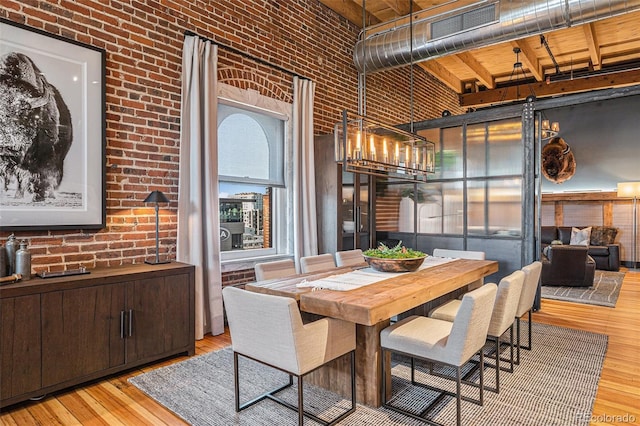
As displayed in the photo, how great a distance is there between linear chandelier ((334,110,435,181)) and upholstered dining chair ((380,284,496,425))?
1215 mm

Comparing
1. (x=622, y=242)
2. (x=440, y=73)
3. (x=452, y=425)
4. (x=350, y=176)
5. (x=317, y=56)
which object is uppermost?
(x=440, y=73)

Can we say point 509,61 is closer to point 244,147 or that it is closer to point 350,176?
point 350,176

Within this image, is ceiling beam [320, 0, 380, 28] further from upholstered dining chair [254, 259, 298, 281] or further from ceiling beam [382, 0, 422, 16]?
upholstered dining chair [254, 259, 298, 281]

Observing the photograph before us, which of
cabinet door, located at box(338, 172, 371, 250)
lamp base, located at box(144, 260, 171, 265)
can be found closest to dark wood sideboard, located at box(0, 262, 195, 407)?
lamp base, located at box(144, 260, 171, 265)

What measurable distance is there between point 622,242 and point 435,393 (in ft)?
26.0

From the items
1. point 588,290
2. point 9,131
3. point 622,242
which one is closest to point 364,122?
point 9,131

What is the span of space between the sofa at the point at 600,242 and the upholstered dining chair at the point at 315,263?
204 inches

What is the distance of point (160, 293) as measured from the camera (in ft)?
9.80

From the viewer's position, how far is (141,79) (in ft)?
11.0

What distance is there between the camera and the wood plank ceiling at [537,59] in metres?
5.37

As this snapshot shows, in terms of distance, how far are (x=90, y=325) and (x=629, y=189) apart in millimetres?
8810

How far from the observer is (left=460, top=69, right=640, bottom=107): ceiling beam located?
275 inches

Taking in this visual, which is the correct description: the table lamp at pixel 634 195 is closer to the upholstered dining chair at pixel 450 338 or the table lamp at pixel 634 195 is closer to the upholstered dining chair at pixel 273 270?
the upholstered dining chair at pixel 450 338

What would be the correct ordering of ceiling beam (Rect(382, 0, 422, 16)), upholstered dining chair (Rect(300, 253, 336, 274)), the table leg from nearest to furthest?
the table leg → upholstered dining chair (Rect(300, 253, 336, 274)) → ceiling beam (Rect(382, 0, 422, 16))
